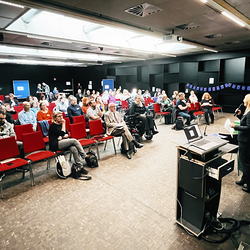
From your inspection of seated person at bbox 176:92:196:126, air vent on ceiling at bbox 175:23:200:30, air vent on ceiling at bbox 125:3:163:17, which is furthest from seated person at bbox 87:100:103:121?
air vent on ceiling at bbox 175:23:200:30

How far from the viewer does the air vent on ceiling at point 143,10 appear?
14.6 feet

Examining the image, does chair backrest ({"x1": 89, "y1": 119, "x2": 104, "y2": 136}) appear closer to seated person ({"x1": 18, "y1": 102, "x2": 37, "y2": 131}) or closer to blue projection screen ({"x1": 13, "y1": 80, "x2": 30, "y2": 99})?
seated person ({"x1": 18, "y1": 102, "x2": 37, "y2": 131})

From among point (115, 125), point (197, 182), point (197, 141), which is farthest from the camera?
point (115, 125)

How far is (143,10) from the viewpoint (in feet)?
15.4

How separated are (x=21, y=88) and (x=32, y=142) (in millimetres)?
15422

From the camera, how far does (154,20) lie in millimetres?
5492

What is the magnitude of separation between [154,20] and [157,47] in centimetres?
565

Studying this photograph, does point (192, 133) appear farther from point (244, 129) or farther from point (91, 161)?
point (91, 161)

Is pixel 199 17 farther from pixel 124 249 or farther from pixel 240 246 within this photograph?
pixel 124 249

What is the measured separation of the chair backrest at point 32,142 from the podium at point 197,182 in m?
3.01

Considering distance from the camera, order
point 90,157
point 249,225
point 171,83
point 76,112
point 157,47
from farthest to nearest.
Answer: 1. point 171,83
2. point 157,47
3. point 76,112
4. point 90,157
5. point 249,225

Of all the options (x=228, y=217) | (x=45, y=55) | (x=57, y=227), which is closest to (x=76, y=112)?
(x=57, y=227)

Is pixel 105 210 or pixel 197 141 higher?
pixel 197 141

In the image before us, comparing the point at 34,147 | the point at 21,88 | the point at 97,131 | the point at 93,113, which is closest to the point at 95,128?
the point at 97,131
